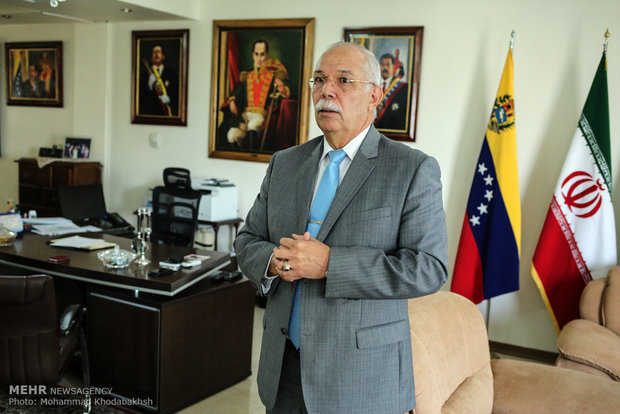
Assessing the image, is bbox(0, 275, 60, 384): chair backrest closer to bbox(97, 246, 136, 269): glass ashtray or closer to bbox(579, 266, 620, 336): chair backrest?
bbox(97, 246, 136, 269): glass ashtray

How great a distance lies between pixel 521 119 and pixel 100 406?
11.4 feet

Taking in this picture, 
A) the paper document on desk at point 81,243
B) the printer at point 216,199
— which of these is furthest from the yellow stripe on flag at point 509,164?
the paper document on desk at point 81,243

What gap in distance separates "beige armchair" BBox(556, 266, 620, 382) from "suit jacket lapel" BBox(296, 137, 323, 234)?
198 cm

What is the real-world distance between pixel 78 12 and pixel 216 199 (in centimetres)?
240

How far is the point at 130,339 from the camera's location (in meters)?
3.02

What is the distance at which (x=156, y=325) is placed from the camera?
2924 millimetres

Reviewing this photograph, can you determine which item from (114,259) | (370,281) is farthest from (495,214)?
(370,281)

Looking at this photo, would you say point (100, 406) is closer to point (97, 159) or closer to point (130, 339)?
point (130, 339)

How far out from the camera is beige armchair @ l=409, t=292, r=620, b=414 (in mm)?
1966

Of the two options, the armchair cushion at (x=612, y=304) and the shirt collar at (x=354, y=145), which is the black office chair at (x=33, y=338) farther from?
the armchair cushion at (x=612, y=304)

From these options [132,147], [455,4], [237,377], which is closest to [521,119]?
[455,4]

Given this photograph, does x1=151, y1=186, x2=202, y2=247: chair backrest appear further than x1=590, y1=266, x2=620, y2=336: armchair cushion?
Yes

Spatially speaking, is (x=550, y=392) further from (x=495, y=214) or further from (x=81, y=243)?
(x=81, y=243)

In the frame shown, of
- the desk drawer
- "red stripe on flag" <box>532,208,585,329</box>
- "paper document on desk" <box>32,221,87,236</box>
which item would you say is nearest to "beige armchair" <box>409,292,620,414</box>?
"red stripe on flag" <box>532,208,585,329</box>
